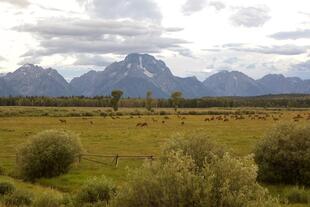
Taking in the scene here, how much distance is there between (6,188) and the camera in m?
26.2

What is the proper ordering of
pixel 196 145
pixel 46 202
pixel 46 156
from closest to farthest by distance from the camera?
pixel 46 202, pixel 196 145, pixel 46 156

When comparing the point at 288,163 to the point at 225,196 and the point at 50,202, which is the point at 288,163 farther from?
the point at 225,196

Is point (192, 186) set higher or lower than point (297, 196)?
higher

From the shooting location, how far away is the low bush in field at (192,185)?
41.7 ft

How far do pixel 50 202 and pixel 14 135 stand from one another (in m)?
→ 48.0

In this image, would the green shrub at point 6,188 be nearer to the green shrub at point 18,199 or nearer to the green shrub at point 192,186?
the green shrub at point 18,199

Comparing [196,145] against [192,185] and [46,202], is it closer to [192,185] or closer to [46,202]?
[46,202]

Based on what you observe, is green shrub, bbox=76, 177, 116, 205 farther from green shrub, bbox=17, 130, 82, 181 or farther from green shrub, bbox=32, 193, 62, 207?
green shrub, bbox=17, 130, 82, 181

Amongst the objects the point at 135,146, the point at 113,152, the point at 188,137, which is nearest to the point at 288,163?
the point at 188,137

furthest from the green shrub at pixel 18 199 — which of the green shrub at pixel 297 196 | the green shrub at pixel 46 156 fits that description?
the green shrub at pixel 297 196

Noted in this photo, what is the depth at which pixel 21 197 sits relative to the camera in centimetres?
2400

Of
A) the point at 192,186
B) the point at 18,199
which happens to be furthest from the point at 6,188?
the point at 192,186

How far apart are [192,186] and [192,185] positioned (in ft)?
0.11

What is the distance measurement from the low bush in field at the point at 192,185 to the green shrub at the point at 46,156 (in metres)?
23.4
